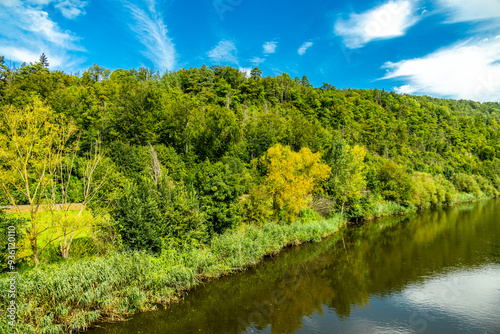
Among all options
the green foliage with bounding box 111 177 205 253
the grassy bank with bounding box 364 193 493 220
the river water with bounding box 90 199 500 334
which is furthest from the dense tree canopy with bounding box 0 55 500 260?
the river water with bounding box 90 199 500 334

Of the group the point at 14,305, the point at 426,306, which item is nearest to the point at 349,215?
the point at 426,306

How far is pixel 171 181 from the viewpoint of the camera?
2439 centimetres

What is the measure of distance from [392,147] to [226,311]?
88691 millimetres

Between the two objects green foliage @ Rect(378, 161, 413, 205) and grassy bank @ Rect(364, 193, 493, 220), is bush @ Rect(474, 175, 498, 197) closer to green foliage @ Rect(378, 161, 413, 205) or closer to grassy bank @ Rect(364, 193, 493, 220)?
grassy bank @ Rect(364, 193, 493, 220)

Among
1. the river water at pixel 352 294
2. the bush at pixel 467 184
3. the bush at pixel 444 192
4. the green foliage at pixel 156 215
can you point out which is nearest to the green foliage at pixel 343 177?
the river water at pixel 352 294

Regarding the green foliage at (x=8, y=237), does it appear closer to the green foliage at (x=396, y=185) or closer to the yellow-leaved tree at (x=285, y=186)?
the yellow-leaved tree at (x=285, y=186)

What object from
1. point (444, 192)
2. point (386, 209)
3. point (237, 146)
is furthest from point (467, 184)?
point (237, 146)

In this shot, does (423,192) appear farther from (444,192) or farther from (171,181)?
(171,181)

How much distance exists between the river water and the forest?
1878 millimetres

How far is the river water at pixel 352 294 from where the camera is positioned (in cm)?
1484

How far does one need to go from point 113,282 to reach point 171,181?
10.4 m

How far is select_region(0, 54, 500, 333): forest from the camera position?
15930mm

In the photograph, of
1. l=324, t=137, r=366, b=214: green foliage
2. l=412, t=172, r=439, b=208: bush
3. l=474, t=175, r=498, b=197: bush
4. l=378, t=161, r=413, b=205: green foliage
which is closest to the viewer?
l=324, t=137, r=366, b=214: green foliage

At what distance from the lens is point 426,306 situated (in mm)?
16922
